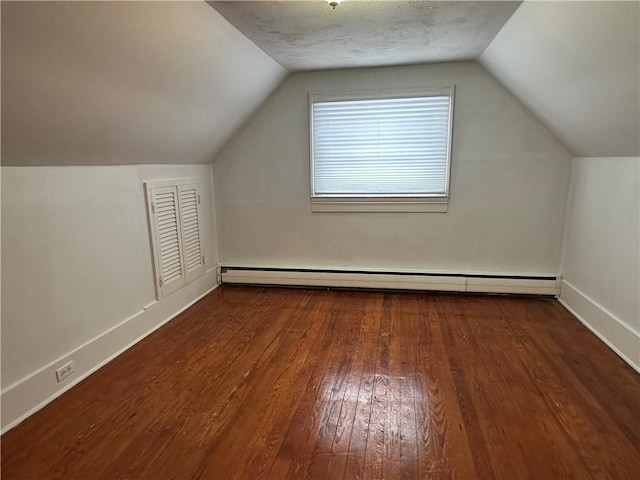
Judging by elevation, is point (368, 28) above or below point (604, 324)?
above

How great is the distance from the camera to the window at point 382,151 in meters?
3.45

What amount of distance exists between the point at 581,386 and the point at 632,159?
5.14 ft

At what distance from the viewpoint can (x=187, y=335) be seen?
2887 millimetres

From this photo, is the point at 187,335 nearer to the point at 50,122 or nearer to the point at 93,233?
the point at 93,233

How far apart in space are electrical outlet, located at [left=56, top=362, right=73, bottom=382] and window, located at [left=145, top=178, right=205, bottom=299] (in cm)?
88

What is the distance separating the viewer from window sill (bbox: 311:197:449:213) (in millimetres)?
3559

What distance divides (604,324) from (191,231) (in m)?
3.52

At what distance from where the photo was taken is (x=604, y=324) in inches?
106

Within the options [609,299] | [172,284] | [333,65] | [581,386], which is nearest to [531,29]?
[333,65]

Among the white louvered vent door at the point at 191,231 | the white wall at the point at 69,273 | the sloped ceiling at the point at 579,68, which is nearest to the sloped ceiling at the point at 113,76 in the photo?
the white wall at the point at 69,273

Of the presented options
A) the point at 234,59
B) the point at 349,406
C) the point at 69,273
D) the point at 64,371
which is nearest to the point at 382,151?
the point at 234,59

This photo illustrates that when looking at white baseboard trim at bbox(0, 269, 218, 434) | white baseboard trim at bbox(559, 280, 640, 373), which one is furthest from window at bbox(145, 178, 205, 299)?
white baseboard trim at bbox(559, 280, 640, 373)

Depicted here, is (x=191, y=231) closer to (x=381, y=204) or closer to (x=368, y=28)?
(x=381, y=204)

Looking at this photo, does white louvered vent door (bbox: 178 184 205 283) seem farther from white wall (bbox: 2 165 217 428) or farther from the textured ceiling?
the textured ceiling
